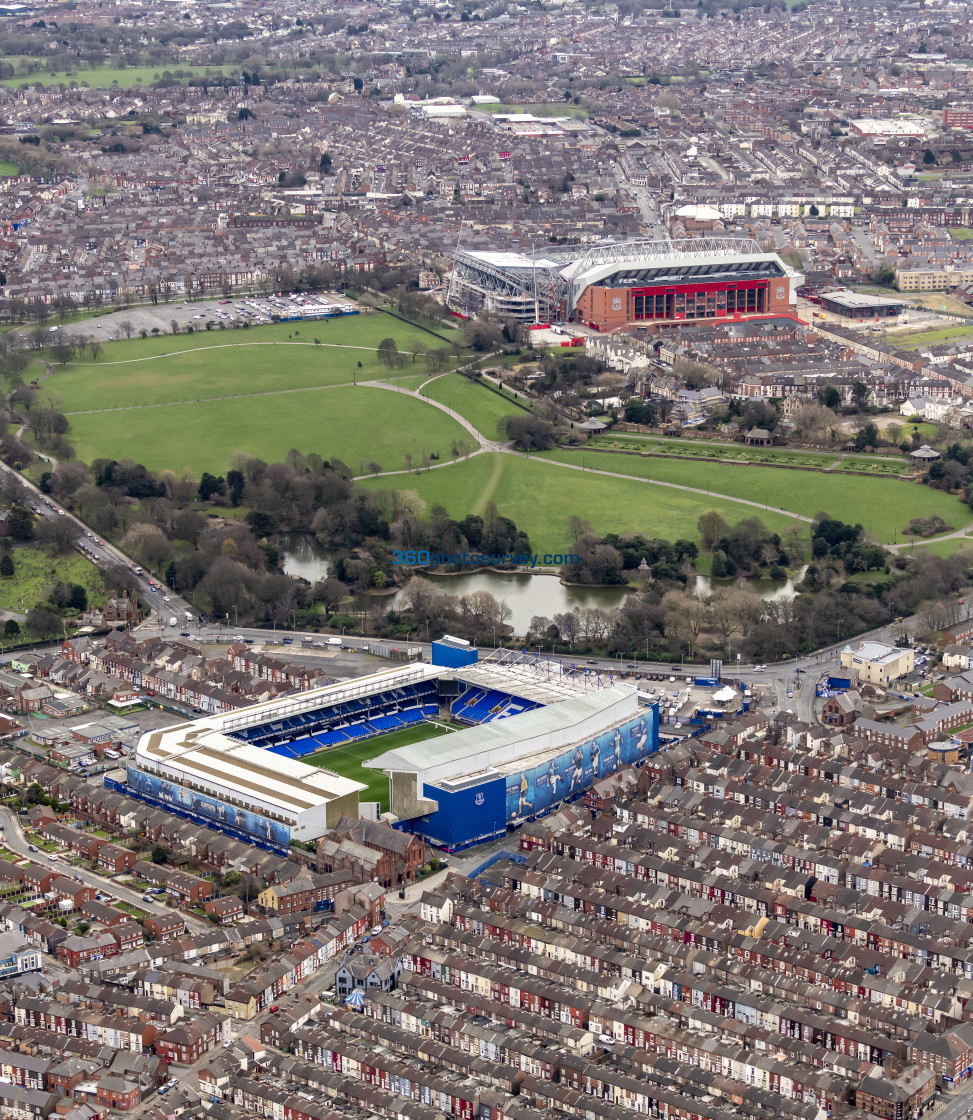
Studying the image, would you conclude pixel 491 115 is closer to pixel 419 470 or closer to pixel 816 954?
pixel 419 470

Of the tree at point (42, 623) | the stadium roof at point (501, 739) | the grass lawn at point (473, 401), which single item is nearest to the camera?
the stadium roof at point (501, 739)

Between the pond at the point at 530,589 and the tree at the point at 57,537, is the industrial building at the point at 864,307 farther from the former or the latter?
the tree at the point at 57,537

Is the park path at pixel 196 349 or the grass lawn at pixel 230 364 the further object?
the park path at pixel 196 349

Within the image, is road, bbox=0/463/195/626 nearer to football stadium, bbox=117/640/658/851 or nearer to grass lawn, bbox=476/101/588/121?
football stadium, bbox=117/640/658/851

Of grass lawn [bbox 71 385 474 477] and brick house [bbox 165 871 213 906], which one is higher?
grass lawn [bbox 71 385 474 477]

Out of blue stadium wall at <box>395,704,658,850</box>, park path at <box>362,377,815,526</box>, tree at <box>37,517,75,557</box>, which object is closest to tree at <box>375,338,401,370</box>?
park path at <box>362,377,815,526</box>

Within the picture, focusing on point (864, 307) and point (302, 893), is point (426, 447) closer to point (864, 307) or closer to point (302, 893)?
point (864, 307)

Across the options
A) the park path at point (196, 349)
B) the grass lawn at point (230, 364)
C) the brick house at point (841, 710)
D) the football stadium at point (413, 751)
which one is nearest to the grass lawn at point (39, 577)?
the football stadium at point (413, 751)
